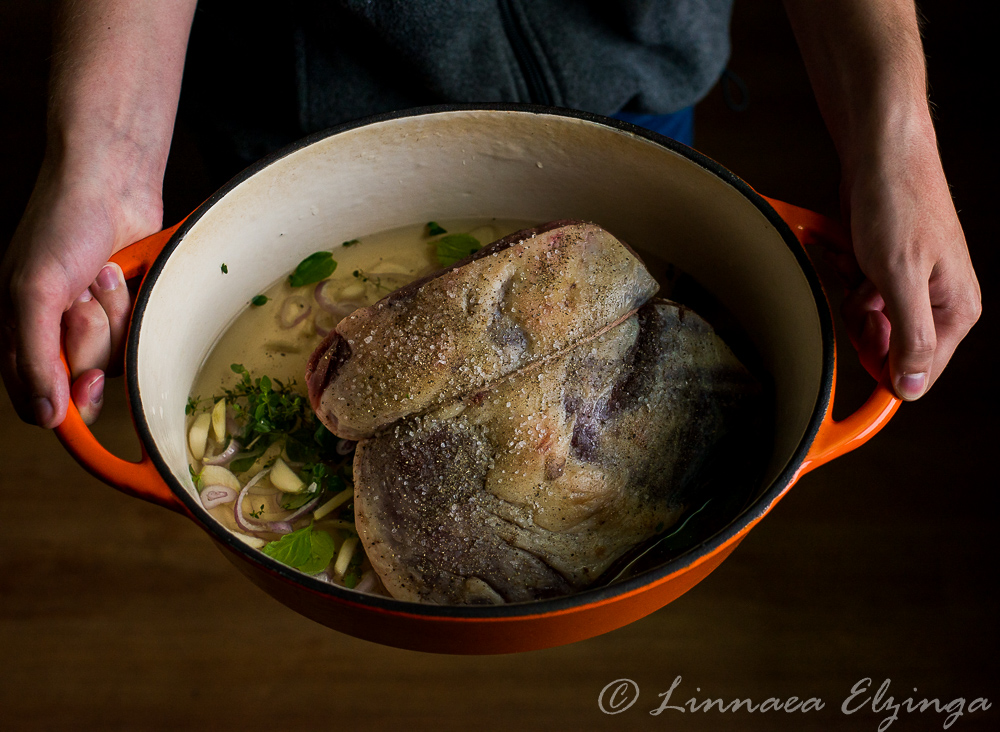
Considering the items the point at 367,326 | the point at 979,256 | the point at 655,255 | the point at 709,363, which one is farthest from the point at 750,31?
the point at 367,326

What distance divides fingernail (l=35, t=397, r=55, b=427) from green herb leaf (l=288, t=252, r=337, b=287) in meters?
0.36

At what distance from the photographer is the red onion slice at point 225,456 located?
3.28ft

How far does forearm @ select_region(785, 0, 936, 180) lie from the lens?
95 centimetres

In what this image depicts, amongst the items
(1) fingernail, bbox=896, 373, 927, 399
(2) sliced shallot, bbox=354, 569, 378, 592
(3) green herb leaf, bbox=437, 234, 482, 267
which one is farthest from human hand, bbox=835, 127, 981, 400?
(2) sliced shallot, bbox=354, 569, 378, 592

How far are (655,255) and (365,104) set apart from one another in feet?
1.62

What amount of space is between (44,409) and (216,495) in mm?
206

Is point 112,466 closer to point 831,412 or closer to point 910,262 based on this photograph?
point 831,412

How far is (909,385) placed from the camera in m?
Answer: 0.88

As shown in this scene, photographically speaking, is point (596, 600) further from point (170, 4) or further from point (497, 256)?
point (170, 4)

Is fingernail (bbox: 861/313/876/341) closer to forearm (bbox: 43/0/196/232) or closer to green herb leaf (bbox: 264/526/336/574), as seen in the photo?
green herb leaf (bbox: 264/526/336/574)

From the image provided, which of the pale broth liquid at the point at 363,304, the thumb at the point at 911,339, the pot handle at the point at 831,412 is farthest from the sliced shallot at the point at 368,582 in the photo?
the thumb at the point at 911,339

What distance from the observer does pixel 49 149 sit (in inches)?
39.4

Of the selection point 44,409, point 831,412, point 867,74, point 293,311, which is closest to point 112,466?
point 44,409

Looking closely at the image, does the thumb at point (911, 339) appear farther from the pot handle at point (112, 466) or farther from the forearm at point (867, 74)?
the pot handle at point (112, 466)
